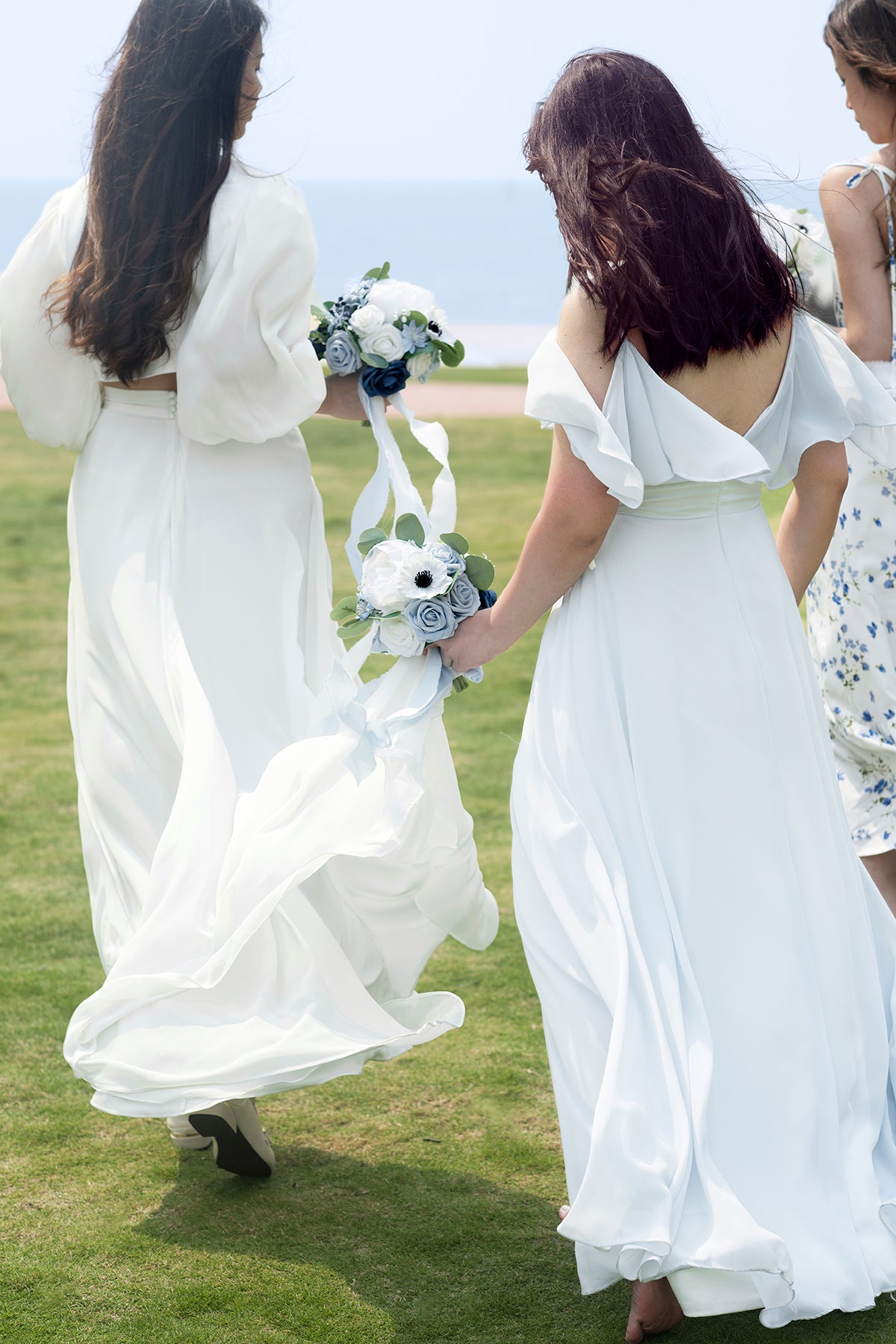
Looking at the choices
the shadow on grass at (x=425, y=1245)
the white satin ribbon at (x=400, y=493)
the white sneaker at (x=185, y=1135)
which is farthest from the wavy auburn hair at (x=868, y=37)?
the white sneaker at (x=185, y=1135)

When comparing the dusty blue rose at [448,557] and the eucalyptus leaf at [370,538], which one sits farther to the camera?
the eucalyptus leaf at [370,538]

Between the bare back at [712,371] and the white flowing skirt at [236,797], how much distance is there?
2.27 ft

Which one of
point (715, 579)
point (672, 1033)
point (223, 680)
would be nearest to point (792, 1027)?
point (672, 1033)

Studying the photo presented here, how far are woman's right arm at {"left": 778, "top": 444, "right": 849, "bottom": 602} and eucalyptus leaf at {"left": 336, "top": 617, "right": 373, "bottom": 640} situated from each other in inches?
Answer: 30.8

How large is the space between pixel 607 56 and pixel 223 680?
4.59 feet

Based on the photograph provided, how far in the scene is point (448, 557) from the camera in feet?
8.69

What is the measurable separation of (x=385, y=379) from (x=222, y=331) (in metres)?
0.53

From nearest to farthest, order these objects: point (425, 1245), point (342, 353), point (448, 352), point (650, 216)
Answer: point (650, 216)
point (425, 1245)
point (342, 353)
point (448, 352)

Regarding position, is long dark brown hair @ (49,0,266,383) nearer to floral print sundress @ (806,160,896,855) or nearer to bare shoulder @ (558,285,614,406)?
bare shoulder @ (558,285,614,406)

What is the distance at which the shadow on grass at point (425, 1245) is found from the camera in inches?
101

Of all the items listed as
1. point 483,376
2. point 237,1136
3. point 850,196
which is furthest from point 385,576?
point 483,376

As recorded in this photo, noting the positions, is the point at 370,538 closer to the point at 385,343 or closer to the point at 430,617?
the point at 430,617

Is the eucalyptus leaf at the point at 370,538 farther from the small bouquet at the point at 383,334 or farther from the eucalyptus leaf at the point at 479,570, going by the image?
the small bouquet at the point at 383,334

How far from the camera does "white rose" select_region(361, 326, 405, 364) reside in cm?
325
